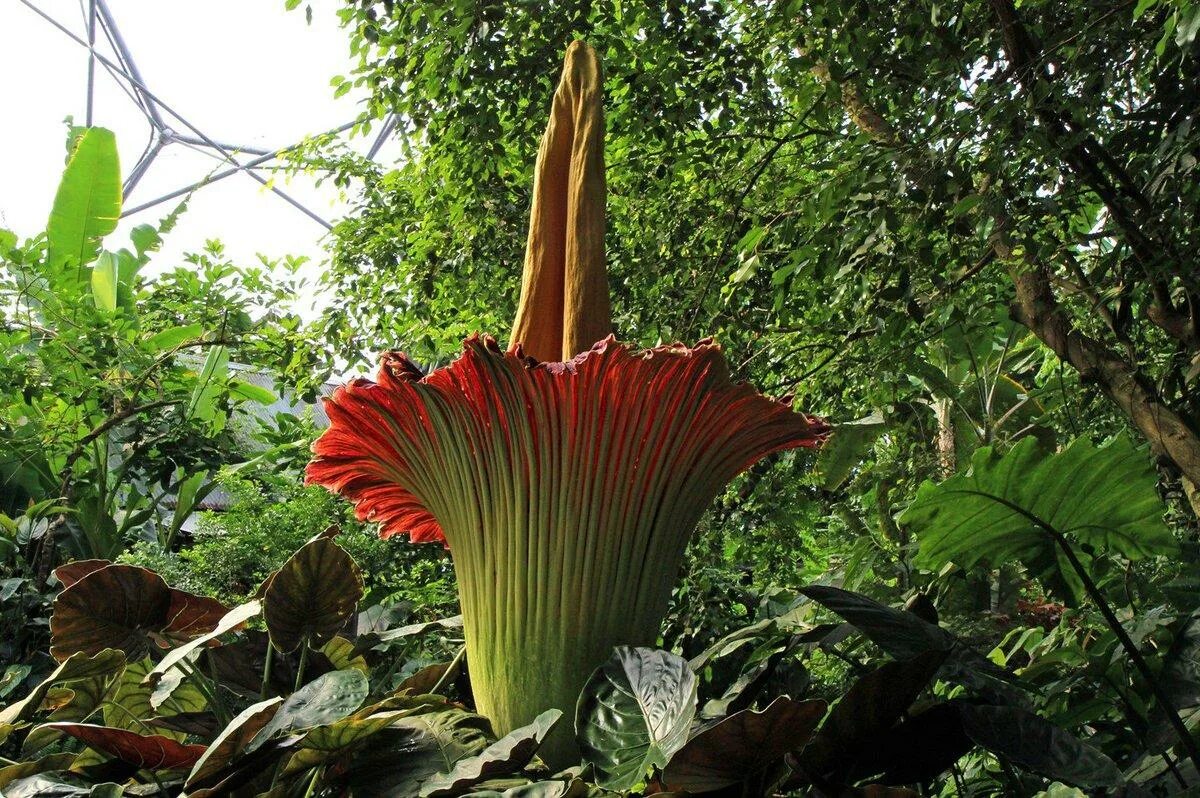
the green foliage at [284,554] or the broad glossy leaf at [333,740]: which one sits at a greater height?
the green foliage at [284,554]

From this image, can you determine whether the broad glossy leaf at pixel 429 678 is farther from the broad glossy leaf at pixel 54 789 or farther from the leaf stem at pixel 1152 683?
the leaf stem at pixel 1152 683

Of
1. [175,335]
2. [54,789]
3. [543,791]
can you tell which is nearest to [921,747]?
[543,791]

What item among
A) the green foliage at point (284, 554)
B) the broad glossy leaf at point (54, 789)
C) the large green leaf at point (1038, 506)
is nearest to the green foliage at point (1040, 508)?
the large green leaf at point (1038, 506)

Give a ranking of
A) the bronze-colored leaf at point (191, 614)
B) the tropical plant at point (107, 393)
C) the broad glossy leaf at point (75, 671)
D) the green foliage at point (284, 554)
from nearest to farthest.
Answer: the broad glossy leaf at point (75, 671)
the bronze-colored leaf at point (191, 614)
the green foliage at point (284, 554)
the tropical plant at point (107, 393)

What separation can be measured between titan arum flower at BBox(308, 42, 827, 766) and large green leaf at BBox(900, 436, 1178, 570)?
18cm

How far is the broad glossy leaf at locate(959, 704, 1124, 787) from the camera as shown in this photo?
0.90m

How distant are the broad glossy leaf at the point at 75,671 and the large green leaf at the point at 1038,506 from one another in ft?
2.96

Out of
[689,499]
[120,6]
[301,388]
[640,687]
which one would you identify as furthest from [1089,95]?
[120,6]

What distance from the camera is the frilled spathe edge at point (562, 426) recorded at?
38.4 inches

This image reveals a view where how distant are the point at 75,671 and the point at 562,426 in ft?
1.91

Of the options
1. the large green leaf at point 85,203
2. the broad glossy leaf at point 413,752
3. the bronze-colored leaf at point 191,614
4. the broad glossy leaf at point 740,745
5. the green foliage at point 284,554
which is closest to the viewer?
the broad glossy leaf at point 740,745

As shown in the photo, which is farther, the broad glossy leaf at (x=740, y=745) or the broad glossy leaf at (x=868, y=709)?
the broad glossy leaf at (x=868, y=709)

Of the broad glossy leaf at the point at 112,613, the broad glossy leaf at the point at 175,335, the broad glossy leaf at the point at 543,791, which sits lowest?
the broad glossy leaf at the point at 543,791

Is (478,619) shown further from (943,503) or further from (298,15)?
(298,15)
